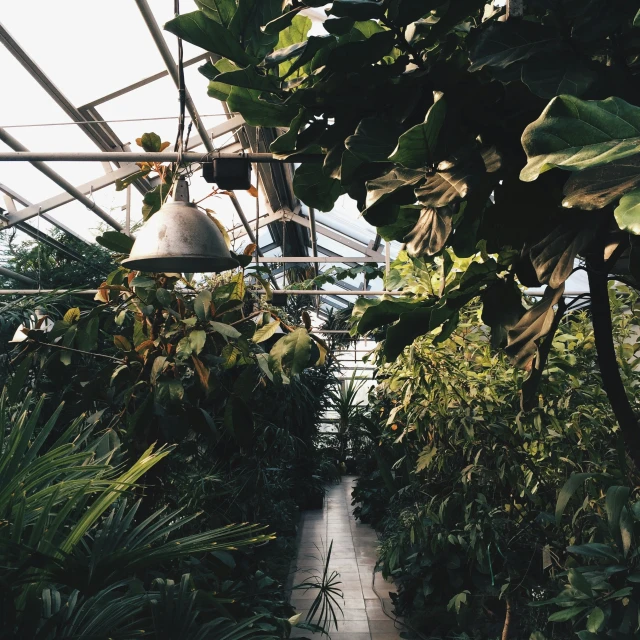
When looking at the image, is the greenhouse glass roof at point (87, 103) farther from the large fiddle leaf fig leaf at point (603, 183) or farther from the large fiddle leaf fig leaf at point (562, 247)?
the large fiddle leaf fig leaf at point (603, 183)

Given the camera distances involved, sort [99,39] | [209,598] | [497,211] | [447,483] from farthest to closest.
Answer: [99,39] < [447,483] < [209,598] < [497,211]

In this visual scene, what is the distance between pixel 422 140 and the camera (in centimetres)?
65

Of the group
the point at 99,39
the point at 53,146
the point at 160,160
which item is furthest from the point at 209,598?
the point at 53,146

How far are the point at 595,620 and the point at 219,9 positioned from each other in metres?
1.07

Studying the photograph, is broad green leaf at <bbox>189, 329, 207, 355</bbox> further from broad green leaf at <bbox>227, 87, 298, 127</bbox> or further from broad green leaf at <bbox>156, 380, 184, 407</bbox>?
broad green leaf at <bbox>227, 87, 298, 127</bbox>

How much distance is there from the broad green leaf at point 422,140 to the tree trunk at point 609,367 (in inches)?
13.7

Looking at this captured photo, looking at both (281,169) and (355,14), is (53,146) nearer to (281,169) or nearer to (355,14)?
(281,169)

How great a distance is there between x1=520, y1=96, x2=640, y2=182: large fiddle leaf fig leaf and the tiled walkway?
4254mm

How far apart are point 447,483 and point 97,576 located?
286cm

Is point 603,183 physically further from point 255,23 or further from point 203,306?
point 203,306

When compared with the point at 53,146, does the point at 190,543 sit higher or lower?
lower

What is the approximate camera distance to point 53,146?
5.02 metres

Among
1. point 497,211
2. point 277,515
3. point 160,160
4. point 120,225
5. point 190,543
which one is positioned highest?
point 120,225

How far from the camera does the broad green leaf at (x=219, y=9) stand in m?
0.74
